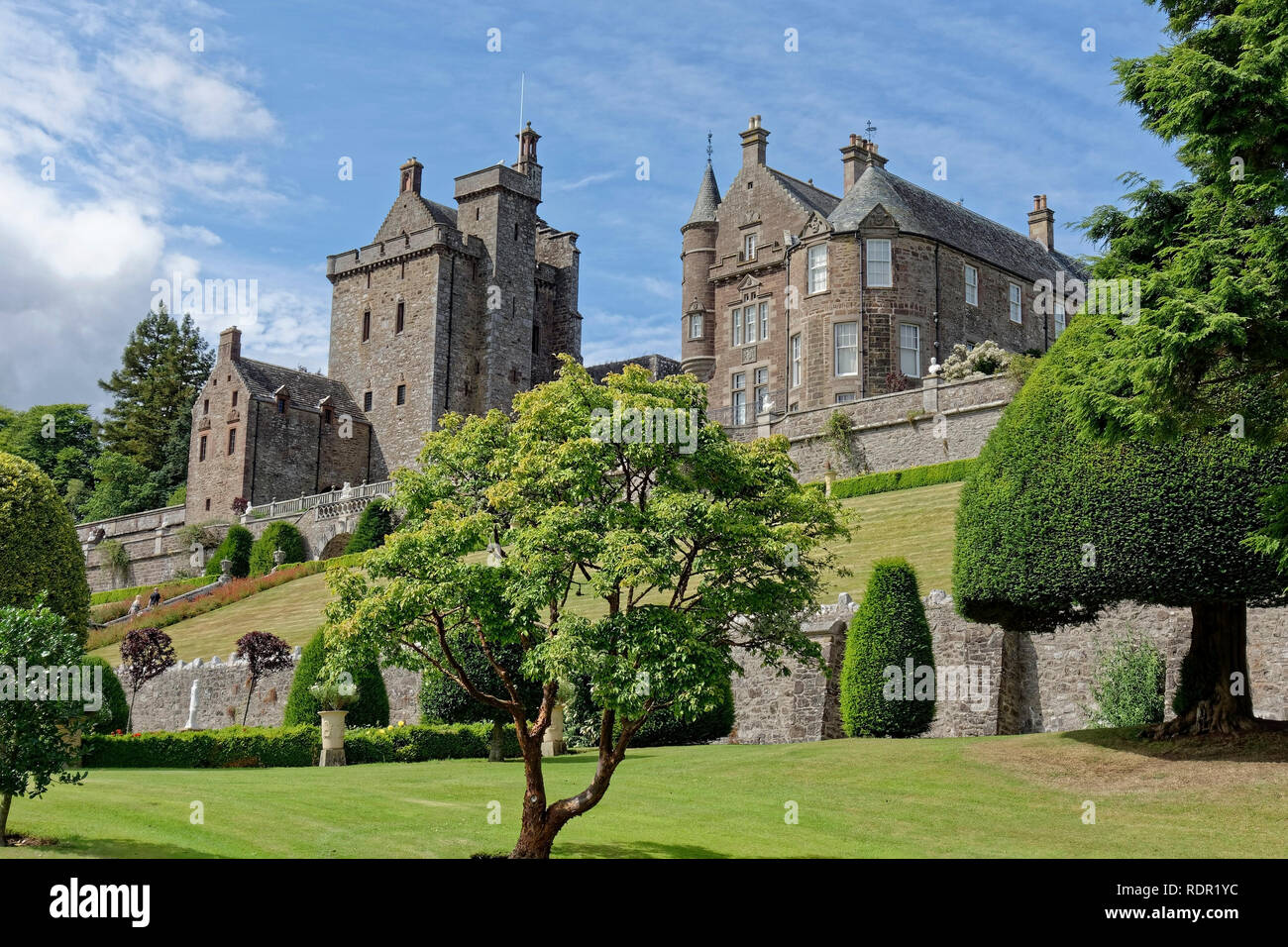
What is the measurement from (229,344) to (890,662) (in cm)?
5486

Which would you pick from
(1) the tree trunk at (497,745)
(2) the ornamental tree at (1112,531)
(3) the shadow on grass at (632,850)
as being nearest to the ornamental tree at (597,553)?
(3) the shadow on grass at (632,850)

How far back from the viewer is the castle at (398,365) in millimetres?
67594

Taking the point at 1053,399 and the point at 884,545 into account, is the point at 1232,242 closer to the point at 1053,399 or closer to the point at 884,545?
the point at 1053,399

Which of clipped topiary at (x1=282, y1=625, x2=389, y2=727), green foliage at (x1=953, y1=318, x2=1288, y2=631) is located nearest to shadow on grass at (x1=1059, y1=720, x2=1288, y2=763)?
green foliage at (x1=953, y1=318, x2=1288, y2=631)

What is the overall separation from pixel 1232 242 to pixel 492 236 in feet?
184

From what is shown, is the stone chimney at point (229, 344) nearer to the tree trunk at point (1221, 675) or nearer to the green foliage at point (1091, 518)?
the green foliage at point (1091, 518)

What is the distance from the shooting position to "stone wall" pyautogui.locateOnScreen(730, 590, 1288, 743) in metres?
21.7

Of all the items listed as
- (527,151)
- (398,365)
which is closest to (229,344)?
(398,365)

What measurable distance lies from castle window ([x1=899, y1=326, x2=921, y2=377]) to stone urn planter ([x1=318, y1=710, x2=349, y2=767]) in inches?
1241

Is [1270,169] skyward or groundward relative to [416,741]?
skyward

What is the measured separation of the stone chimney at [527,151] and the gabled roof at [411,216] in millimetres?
4920

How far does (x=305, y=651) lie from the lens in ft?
96.5

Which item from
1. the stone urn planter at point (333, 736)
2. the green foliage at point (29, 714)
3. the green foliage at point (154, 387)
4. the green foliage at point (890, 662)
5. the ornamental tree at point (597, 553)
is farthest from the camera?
the green foliage at point (154, 387)
